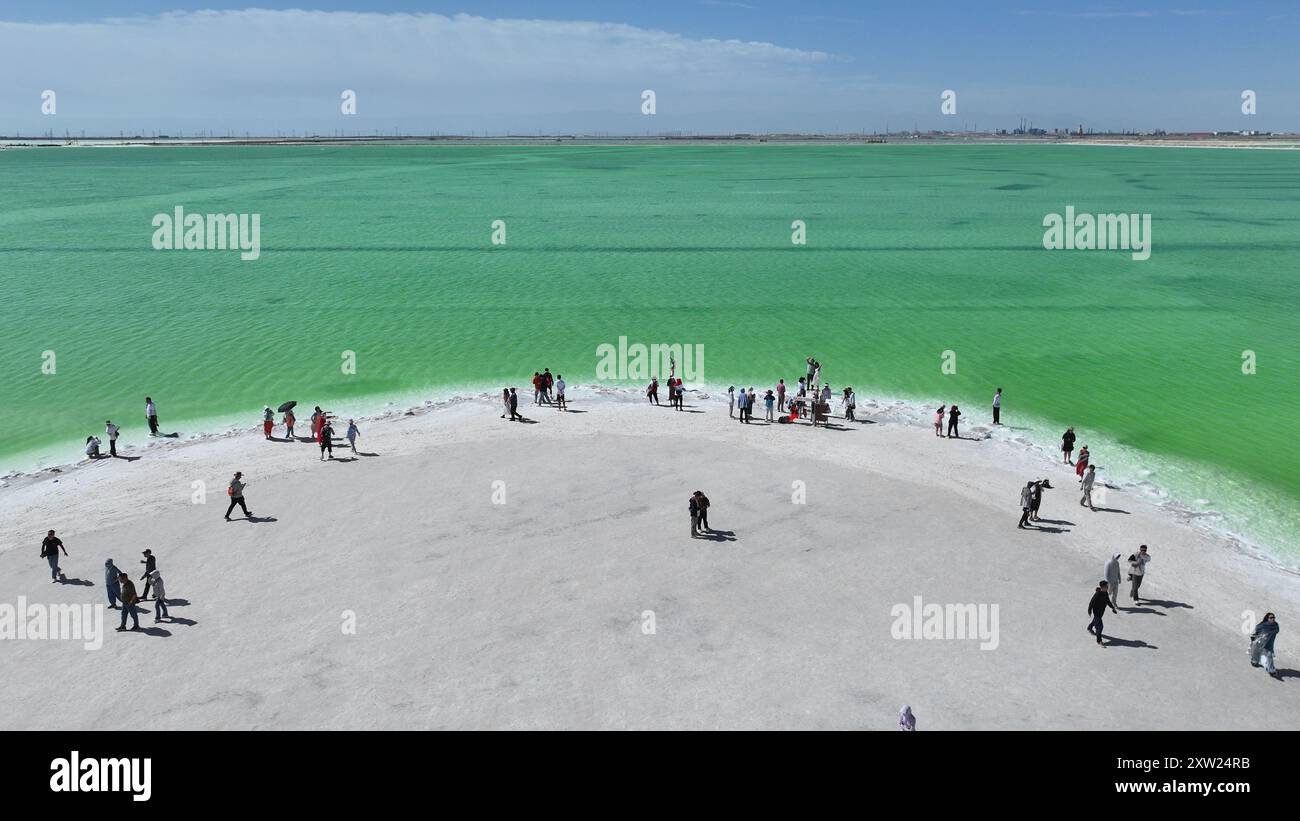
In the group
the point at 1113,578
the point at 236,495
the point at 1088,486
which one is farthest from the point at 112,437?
the point at 1088,486

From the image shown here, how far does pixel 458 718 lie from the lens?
14.0 meters

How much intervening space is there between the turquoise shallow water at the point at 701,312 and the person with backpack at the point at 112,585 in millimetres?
12850

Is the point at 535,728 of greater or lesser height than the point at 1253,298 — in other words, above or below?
below

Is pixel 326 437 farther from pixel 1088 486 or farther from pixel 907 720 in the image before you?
pixel 1088 486

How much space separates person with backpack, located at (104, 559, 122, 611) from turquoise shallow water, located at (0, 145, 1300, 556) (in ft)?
42.2

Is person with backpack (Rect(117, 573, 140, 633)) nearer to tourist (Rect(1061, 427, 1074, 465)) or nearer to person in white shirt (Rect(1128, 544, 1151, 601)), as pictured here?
person in white shirt (Rect(1128, 544, 1151, 601))

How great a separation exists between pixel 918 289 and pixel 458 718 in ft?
162

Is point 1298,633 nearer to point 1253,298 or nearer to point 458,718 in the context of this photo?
point 458,718

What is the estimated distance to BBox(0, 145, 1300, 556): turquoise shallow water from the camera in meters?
31.8

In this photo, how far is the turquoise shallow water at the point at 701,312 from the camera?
31.8m

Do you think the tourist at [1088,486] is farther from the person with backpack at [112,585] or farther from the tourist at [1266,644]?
the person with backpack at [112,585]

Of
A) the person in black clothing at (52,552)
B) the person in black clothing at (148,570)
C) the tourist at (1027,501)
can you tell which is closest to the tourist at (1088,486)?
the tourist at (1027,501)

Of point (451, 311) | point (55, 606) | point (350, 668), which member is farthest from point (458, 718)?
point (451, 311)

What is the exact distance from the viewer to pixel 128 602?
53.8 ft
